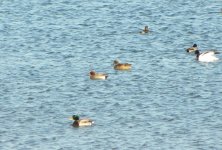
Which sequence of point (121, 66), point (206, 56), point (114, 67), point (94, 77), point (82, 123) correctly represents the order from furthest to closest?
point (206, 56), point (114, 67), point (121, 66), point (94, 77), point (82, 123)

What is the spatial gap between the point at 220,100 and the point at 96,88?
8.41m

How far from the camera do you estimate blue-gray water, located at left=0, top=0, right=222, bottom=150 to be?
5644 cm

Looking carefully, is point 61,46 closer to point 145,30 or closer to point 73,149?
point 145,30

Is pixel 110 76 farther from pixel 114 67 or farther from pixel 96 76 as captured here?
pixel 96 76

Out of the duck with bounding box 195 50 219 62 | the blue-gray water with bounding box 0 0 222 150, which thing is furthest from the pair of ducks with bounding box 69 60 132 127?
the duck with bounding box 195 50 219 62

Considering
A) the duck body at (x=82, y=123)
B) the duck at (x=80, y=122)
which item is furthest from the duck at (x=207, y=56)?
the duck body at (x=82, y=123)

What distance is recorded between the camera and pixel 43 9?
9525 cm

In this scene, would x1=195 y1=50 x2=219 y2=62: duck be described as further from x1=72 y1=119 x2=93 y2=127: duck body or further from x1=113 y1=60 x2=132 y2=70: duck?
x1=72 y1=119 x2=93 y2=127: duck body

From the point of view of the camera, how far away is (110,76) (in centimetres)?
6981

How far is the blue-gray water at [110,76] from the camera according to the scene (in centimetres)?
5644

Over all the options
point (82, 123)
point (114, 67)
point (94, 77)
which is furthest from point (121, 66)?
point (82, 123)

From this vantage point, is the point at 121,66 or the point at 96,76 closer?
the point at 96,76

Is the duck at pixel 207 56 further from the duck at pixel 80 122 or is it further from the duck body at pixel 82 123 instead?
the duck body at pixel 82 123

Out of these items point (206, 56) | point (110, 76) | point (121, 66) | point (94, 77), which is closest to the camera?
point (94, 77)
